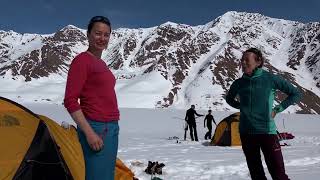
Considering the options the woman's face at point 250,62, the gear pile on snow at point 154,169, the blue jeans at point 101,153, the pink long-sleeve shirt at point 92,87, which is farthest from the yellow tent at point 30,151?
the gear pile on snow at point 154,169

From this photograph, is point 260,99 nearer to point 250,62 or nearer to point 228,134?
point 250,62

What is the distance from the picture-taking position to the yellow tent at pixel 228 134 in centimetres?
1802

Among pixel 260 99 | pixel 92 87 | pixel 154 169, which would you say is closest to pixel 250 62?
pixel 260 99

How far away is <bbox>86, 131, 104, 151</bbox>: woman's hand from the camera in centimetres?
361

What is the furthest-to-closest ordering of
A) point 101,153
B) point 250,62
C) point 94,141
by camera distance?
point 250,62 → point 101,153 → point 94,141

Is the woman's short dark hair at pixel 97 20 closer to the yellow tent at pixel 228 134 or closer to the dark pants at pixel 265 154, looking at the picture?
the dark pants at pixel 265 154

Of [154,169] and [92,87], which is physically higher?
[92,87]

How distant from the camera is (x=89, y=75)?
3779 millimetres

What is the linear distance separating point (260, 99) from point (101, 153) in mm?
2148

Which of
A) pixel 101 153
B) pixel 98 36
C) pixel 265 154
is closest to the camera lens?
pixel 101 153

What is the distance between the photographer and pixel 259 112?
5.19m

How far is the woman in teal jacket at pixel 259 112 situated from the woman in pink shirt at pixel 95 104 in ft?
6.16

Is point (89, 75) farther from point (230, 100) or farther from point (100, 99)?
point (230, 100)

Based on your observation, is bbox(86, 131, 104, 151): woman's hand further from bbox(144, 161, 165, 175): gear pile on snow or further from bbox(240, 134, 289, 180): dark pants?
Result: bbox(144, 161, 165, 175): gear pile on snow
